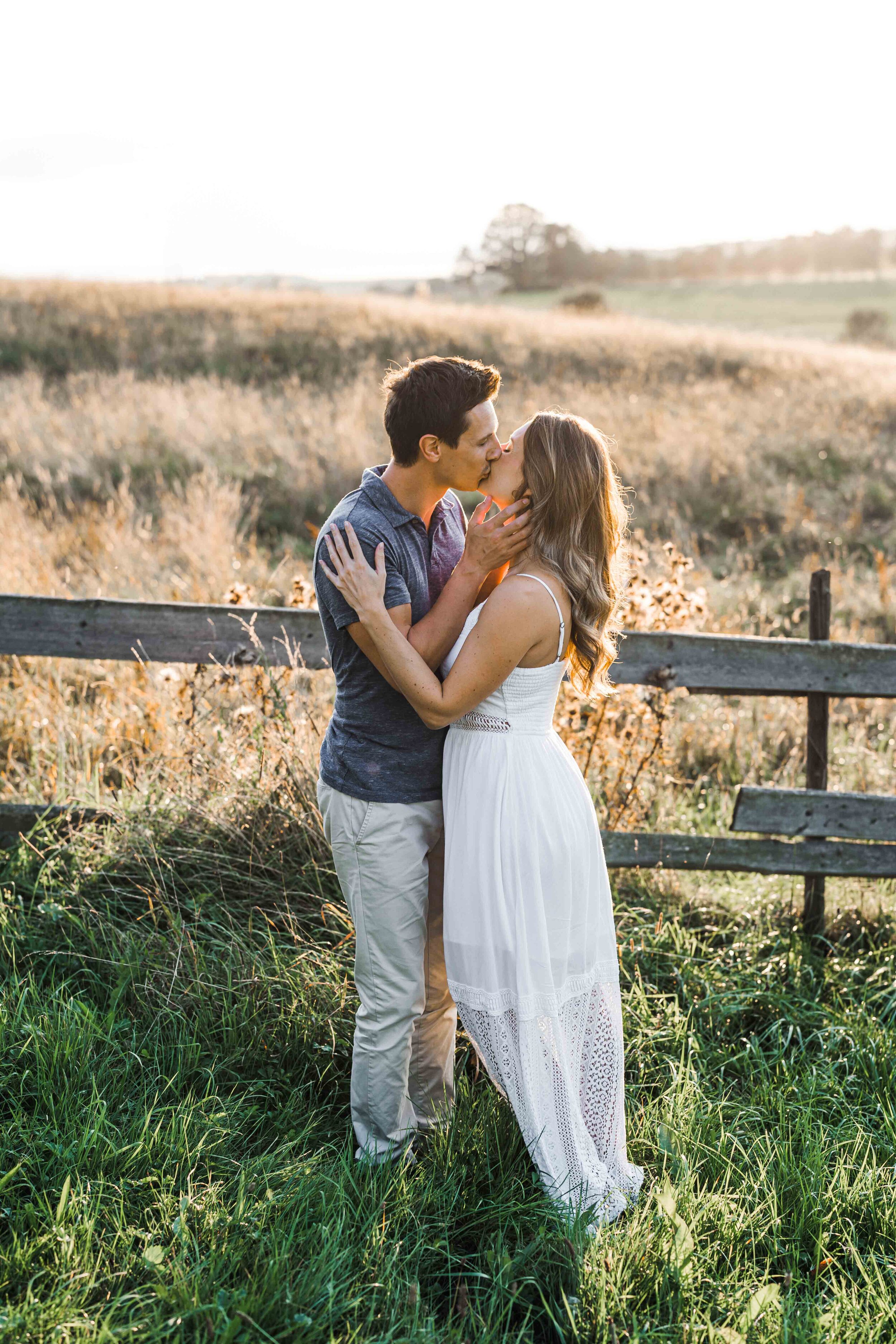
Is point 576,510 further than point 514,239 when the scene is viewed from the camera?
No

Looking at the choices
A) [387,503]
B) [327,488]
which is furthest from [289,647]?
[327,488]

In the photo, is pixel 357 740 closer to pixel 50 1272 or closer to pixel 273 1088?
pixel 273 1088

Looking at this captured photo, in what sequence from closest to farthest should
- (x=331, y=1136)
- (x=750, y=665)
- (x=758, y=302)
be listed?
(x=331, y=1136) → (x=750, y=665) → (x=758, y=302)

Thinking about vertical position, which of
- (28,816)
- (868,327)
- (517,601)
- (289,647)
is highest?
(868,327)

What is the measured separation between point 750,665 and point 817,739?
0.54m

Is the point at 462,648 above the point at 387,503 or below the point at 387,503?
below

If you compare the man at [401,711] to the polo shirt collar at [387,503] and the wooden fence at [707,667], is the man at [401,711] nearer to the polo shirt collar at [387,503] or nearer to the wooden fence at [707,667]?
the polo shirt collar at [387,503]

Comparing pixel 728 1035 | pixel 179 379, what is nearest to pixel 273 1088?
pixel 728 1035

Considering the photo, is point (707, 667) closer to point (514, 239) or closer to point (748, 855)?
point (748, 855)

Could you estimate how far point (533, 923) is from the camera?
2643mm

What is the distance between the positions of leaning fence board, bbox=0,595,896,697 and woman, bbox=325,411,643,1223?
1310 millimetres

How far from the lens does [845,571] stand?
8945mm

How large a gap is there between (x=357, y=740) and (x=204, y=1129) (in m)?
1.24

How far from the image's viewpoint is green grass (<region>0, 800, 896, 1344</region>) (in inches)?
85.6
